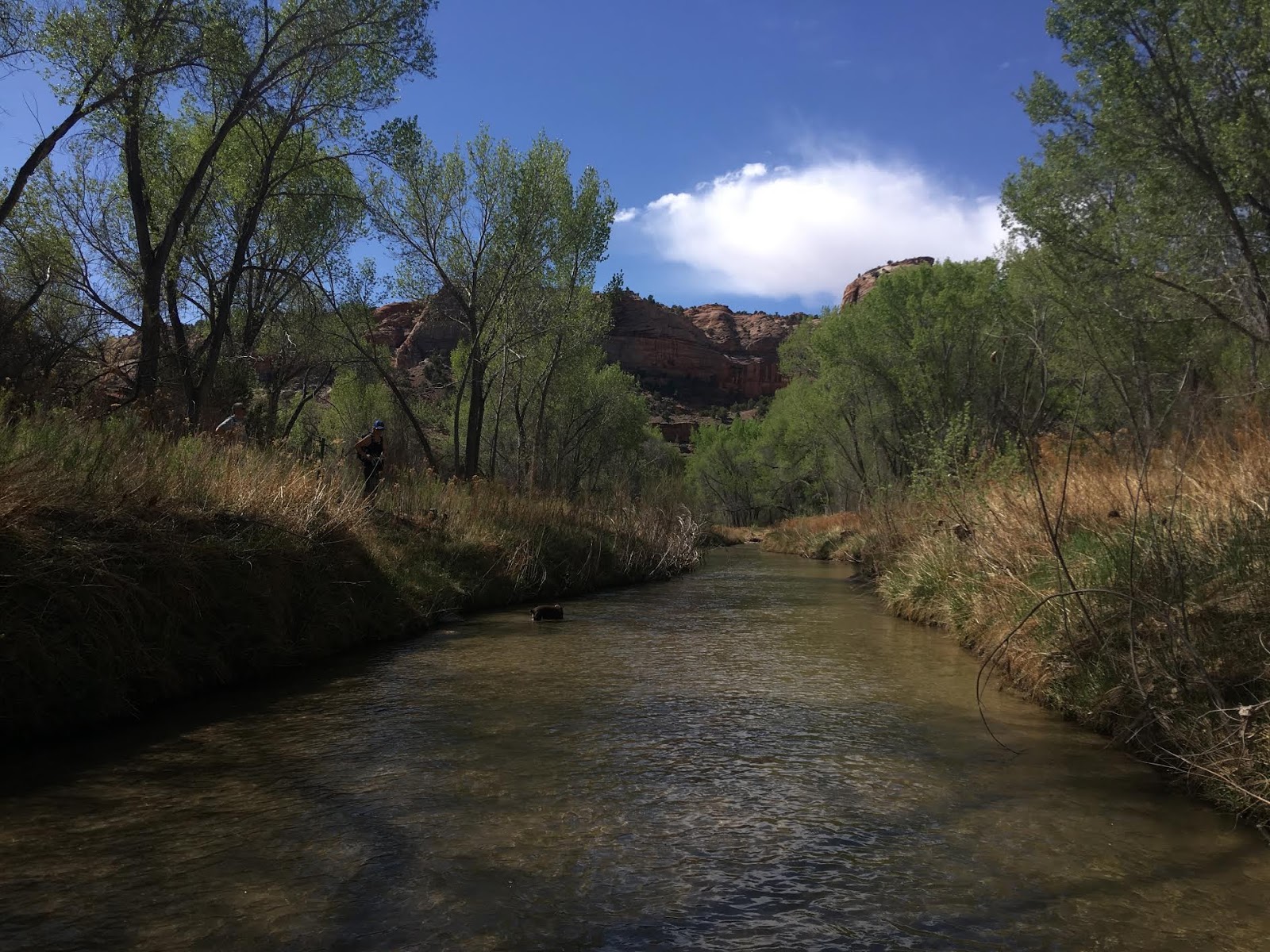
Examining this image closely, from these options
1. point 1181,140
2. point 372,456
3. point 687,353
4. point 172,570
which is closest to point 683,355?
point 687,353

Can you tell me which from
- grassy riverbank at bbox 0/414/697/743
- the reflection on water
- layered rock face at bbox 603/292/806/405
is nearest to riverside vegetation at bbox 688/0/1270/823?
the reflection on water

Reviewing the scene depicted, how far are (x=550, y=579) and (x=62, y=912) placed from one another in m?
12.7

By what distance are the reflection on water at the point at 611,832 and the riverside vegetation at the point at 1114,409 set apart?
0.66 m

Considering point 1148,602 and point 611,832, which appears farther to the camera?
point 1148,602

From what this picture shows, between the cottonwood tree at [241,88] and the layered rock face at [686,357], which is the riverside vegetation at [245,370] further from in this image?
the layered rock face at [686,357]

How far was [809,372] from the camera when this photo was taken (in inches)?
1592

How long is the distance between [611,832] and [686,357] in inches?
4868

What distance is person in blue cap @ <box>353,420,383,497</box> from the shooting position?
43.1ft

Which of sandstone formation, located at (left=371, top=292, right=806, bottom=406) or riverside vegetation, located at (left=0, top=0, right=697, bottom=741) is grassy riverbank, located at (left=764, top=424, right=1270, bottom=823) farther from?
sandstone formation, located at (left=371, top=292, right=806, bottom=406)

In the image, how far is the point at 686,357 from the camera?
412 ft

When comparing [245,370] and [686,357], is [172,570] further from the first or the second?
[686,357]

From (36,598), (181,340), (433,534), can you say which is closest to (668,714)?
(36,598)

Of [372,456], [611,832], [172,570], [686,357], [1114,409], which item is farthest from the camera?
[686,357]

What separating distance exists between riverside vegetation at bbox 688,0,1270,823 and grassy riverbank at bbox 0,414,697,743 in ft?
20.1
